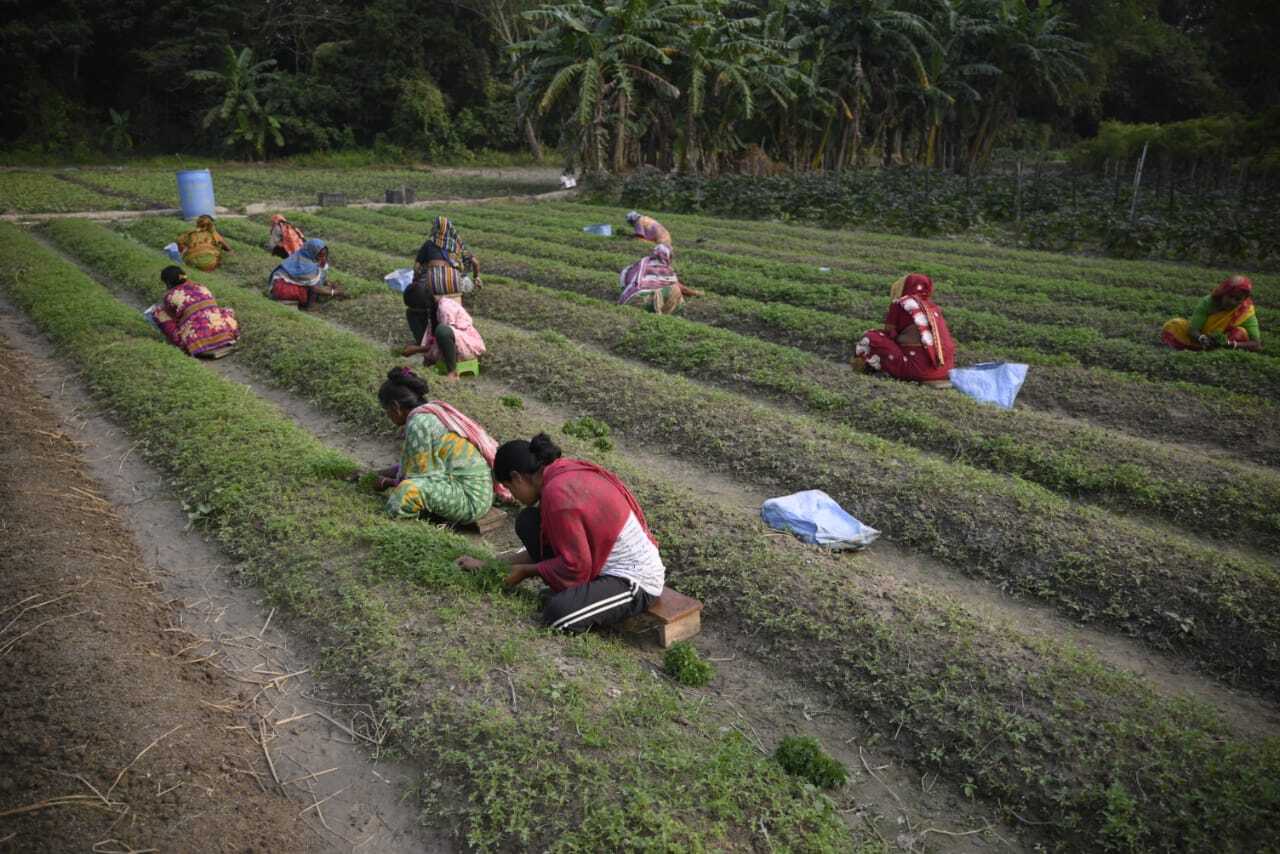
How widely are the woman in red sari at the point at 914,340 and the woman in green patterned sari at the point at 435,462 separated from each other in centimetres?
548

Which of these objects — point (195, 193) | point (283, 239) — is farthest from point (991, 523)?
point (195, 193)

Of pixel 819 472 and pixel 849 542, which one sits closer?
pixel 849 542

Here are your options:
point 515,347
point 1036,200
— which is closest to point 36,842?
point 515,347

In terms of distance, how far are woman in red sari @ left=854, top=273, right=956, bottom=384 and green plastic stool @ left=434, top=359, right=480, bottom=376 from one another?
4.86 meters

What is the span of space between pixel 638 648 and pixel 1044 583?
301cm

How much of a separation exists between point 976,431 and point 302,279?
35.7 feet

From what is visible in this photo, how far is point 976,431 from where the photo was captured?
8648 millimetres

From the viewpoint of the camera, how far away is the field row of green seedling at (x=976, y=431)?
7316 millimetres

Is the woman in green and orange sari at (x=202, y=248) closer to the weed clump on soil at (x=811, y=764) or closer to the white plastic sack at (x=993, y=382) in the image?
the white plastic sack at (x=993, y=382)

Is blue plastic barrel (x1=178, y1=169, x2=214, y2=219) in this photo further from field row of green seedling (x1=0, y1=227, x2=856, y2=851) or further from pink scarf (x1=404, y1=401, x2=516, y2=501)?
pink scarf (x1=404, y1=401, x2=516, y2=501)

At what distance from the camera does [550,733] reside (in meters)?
4.41

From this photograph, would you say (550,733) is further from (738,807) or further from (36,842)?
(36,842)

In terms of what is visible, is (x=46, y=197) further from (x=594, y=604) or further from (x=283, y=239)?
(x=594, y=604)

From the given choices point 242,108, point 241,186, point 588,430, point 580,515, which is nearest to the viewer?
point 580,515
